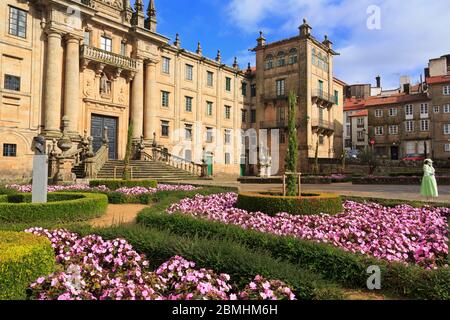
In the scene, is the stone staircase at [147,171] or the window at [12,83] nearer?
the window at [12,83]

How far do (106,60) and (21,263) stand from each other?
26.8m

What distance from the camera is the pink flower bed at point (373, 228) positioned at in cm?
581

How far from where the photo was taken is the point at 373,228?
7242mm

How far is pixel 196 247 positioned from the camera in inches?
199

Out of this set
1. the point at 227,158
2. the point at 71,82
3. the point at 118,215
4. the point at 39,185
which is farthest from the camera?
the point at 227,158

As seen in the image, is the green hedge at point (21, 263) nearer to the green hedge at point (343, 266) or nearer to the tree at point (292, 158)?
the green hedge at point (343, 266)

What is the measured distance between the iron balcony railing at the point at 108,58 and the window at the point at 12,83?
5.25 m

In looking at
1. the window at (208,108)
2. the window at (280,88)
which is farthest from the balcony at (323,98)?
the window at (208,108)

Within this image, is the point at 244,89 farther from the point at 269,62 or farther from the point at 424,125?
the point at 424,125

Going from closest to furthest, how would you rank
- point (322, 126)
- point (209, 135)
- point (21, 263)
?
1. point (21, 263)
2. point (209, 135)
3. point (322, 126)

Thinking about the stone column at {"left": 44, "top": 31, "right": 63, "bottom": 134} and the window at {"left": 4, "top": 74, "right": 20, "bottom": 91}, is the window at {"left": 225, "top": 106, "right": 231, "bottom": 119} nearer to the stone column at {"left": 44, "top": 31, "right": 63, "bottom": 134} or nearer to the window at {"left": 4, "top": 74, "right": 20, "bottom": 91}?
the stone column at {"left": 44, "top": 31, "right": 63, "bottom": 134}

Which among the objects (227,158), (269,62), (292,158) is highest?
(269,62)


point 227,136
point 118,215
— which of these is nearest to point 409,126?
point 227,136
